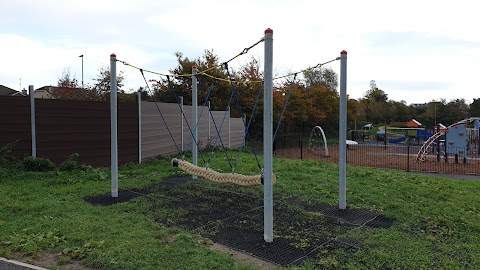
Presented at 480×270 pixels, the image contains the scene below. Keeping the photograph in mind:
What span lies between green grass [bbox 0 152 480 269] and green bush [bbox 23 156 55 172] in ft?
0.98

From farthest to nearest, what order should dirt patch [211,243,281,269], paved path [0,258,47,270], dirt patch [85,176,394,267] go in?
dirt patch [85,176,394,267] → dirt patch [211,243,281,269] → paved path [0,258,47,270]

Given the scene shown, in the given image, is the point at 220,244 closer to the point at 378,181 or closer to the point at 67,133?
the point at 378,181

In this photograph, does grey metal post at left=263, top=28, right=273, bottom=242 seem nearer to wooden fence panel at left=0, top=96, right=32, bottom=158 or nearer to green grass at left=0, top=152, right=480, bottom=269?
green grass at left=0, top=152, right=480, bottom=269

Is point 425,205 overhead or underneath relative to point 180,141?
underneath

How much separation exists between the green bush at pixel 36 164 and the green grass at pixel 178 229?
299 millimetres

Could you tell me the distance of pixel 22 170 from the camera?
7.92m

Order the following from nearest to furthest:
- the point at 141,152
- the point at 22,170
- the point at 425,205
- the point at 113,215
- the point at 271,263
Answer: the point at 271,263 < the point at 113,215 < the point at 425,205 < the point at 22,170 < the point at 141,152

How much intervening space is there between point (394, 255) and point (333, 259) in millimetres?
677

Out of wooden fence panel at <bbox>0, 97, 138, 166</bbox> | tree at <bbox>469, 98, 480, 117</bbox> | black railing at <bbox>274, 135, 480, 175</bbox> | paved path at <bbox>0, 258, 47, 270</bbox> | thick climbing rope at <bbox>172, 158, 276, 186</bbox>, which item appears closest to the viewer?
paved path at <bbox>0, 258, 47, 270</bbox>

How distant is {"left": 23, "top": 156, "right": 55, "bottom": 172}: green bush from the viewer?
7992 millimetres

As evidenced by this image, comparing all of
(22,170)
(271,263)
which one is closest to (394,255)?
(271,263)

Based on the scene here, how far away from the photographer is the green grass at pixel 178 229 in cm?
372

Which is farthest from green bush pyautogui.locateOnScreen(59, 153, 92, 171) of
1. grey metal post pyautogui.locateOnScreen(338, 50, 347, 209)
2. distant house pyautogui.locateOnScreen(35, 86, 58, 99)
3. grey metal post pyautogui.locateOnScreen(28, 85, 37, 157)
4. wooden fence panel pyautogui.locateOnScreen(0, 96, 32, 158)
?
distant house pyautogui.locateOnScreen(35, 86, 58, 99)

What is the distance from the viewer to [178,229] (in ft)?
15.1
